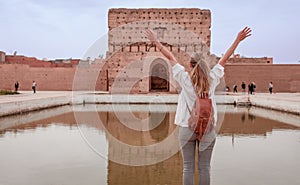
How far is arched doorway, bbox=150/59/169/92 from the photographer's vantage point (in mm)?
26648

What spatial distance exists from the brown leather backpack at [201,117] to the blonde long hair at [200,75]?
98 millimetres

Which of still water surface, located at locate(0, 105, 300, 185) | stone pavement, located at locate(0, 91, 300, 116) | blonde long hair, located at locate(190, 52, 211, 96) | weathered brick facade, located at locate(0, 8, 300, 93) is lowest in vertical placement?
still water surface, located at locate(0, 105, 300, 185)

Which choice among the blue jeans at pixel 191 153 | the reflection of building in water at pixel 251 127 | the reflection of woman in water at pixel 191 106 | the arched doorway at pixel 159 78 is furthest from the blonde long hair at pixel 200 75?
the arched doorway at pixel 159 78

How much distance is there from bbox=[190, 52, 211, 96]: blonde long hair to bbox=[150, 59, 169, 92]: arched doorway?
22831mm

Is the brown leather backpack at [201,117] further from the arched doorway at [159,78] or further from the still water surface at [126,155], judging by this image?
the arched doorway at [159,78]

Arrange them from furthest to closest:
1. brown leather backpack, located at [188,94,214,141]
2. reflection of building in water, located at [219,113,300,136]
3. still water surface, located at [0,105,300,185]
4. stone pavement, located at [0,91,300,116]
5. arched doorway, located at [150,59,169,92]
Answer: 1. arched doorway, located at [150,59,169,92]
2. stone pavement, located at [0,91,300,116]
3. reflection of building in water, located at [219,113,300,136]
4. still water surface, located at [0,105,300,185]
5. brown leather backpack, located at [188,94,214,141]

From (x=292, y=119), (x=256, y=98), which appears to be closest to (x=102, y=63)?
(x=256, y=98)

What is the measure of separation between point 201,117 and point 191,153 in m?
0.34

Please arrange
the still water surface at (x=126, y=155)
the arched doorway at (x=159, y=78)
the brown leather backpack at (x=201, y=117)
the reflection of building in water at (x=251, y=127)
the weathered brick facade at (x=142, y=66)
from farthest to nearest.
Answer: the arched doorway at (x=159, y=78), the weathered brick facade at (x=142, y=66), the reflection of building in water at (x=251, y=127), the still water surface at (x=126, y=155), the brown leather backpack at (x=201, y=117)

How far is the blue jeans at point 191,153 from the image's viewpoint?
2930 mm

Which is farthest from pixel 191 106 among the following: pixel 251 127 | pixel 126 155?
pixel 251 127

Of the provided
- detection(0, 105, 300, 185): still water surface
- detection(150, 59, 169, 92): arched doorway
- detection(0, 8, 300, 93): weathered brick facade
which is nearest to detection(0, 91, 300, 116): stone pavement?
detection(0, 105, 300, 185): still water surface

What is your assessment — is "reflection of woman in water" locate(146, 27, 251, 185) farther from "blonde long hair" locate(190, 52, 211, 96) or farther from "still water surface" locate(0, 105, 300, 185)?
"still water surface" locate(0, 105, 300, 185)

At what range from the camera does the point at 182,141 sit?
2.96m
